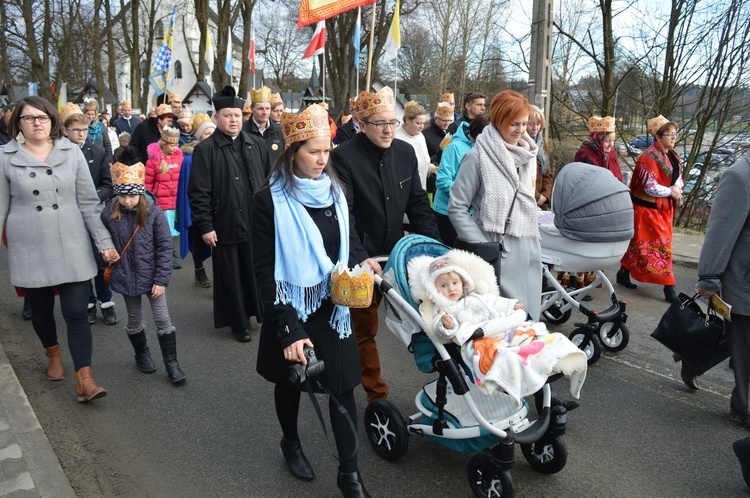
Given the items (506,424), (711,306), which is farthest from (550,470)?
(711,306)

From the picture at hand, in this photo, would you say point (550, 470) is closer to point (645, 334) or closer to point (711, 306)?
point (711, 306)

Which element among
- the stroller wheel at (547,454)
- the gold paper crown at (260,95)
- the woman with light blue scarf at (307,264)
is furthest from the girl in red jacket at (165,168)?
the stroller wheel at (547,454)

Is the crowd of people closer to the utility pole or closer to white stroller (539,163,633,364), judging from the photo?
white stroller (539,163,633,364)

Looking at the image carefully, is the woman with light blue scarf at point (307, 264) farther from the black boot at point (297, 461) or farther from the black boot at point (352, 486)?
the black boot at point (297, 461)

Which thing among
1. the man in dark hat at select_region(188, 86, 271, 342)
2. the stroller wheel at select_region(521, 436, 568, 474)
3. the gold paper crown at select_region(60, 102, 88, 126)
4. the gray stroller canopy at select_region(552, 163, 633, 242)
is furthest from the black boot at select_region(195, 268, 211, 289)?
the stroller wheel at select_region(521, 436, 568, 474)

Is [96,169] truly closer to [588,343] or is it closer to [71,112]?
[71,112]

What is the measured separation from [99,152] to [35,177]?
6.63 feet

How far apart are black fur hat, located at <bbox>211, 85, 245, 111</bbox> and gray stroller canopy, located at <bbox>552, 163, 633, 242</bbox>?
2.95m

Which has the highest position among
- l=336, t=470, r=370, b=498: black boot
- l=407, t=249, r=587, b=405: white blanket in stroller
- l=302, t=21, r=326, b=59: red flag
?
l=302, t=21, r=326, b=59: red flag

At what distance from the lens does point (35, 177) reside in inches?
169

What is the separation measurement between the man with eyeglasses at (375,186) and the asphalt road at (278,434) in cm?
60

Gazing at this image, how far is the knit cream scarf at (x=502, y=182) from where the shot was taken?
13.5 feet

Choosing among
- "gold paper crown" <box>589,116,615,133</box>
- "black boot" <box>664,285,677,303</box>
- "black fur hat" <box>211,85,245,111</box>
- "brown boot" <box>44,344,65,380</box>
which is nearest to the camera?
"brown boot" <box>44,344,65,380</box>

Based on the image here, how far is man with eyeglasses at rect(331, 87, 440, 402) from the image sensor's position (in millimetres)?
4062
